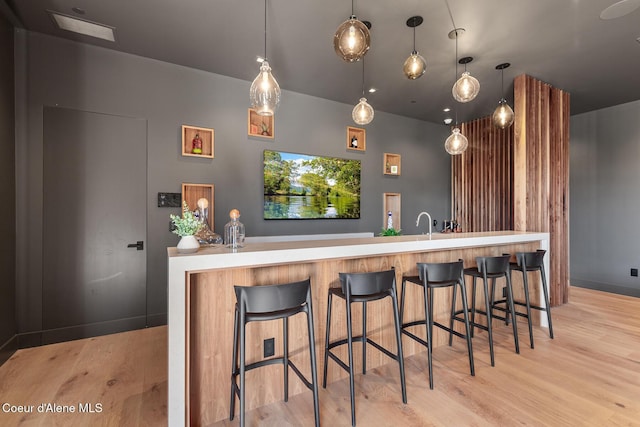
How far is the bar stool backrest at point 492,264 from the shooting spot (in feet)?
8.80

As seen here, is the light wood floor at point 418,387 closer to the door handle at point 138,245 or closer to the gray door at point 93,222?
the gray door at point 93,222

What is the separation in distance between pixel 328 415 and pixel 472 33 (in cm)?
358

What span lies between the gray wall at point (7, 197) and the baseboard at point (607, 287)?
26.4 feet

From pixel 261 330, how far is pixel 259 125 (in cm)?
294

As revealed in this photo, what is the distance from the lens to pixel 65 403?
80.4 inches

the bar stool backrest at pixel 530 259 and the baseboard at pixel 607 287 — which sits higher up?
the bar stool backrest at pixel 530 259

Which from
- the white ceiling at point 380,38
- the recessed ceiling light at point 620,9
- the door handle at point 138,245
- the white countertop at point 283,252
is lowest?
the door handle at point 138,245

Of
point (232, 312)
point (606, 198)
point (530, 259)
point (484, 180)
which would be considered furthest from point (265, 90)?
point (606, 198)

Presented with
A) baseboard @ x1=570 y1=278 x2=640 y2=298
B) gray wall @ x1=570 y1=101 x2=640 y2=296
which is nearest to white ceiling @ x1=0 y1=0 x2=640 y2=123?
gray wall @ x1=570 y1=101 x2=640 y2=296

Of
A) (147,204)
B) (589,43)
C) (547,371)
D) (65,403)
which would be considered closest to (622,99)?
(589,43)

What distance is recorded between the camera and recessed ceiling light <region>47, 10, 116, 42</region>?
2691 millimetres

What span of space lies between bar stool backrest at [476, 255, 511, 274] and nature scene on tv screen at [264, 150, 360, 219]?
2.42m

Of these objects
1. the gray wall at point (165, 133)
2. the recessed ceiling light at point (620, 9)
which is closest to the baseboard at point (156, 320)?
the gray wall at point (165, 133)

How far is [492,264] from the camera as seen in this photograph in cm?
271
